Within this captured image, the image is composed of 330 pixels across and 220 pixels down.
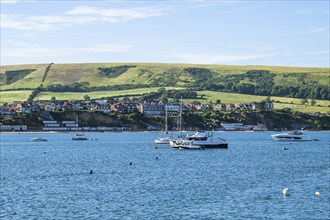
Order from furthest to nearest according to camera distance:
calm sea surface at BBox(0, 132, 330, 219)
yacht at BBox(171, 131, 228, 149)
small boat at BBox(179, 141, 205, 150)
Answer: yacht at BBox(171, 131, 228, 149)
small boat at BBox(179, 141, 205, 150)
calm sea surface at BBox(0, 132, 330, 219)

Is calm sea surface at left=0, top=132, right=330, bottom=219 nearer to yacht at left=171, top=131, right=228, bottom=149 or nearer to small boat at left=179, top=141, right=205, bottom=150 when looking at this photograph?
small boat at left=179, top=141, right=205, bottom=150

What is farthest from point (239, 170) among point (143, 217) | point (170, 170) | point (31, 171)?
point (143, 217)

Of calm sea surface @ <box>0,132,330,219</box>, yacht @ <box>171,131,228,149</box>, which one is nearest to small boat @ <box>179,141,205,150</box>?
yacht @ <box>171,131,228,149</box>

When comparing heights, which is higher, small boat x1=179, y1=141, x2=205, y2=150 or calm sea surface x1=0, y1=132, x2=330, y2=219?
calm sea surface x1=0, y1=132, x2=330, y2=219

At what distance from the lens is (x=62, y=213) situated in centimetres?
5203

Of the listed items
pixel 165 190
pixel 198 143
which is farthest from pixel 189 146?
pixel 165 190

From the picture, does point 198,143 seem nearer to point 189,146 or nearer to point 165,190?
point 189,146

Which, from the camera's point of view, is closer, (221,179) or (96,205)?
(96,205)

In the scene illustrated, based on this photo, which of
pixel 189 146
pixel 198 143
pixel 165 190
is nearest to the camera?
pixel 165 190

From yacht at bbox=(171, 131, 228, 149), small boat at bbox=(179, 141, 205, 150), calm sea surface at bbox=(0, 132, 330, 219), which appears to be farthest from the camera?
yacht at bbox=(171, 131, 228, 149)

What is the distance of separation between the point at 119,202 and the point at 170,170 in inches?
1137

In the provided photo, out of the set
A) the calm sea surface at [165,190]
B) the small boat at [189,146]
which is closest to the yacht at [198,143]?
the small boat at [189,146]

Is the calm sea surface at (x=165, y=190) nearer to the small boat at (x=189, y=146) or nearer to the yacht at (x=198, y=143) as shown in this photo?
the small boat at (x=189, y=146)

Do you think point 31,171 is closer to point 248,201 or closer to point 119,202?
point 119,202
